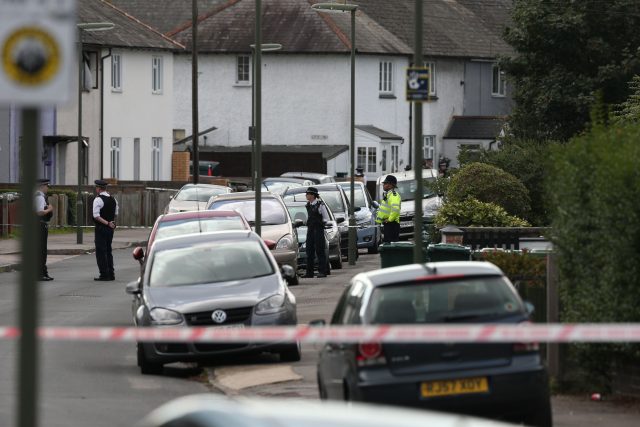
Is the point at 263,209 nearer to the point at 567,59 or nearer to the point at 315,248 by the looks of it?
the point at 315,248

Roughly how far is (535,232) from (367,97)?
52.1m

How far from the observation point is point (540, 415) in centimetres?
1155

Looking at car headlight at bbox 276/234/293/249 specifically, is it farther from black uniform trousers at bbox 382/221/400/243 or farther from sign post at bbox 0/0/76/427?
sign post at bbox 0/0/76/427

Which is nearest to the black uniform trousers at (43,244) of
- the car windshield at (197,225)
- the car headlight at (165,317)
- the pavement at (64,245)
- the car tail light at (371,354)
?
the pavement at (64,245)

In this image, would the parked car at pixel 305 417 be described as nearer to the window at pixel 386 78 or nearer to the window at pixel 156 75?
the window at pixel 156 75

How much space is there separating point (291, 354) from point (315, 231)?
42.9 feet

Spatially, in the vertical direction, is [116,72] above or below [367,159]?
above

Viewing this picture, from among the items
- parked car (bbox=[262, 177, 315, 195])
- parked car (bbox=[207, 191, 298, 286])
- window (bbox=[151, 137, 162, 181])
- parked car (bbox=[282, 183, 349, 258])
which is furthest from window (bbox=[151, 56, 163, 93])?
parked car (bbox=[207, 191, 298, 286])

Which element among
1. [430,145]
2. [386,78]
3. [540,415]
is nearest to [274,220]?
[540,415]

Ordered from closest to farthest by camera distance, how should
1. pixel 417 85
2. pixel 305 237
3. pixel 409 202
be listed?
pixel 417 85, pixel 305 237, pixel 409 202

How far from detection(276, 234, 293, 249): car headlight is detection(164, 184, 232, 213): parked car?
1204 centimetres

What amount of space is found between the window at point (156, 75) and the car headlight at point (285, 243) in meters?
39.0

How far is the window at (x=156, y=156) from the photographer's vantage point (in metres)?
67.7

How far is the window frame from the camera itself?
220 ft
